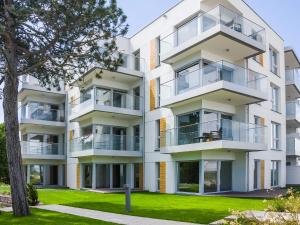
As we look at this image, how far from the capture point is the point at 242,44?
1962 cm

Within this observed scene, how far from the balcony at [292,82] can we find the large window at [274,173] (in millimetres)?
6483

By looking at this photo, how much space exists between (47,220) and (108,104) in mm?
14336

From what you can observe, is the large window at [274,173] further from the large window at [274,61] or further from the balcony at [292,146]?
the large window at [274,61]

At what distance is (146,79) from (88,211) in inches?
524

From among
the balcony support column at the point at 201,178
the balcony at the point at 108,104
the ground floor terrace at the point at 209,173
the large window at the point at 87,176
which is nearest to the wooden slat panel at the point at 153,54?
the balcony at the point at 108,104

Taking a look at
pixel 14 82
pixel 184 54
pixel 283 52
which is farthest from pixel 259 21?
pixel 14 82

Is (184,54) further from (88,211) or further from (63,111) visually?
(63,111)

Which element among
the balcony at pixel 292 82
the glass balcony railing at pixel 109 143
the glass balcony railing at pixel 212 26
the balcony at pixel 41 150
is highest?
the glass balcony railing at pixel 212 26

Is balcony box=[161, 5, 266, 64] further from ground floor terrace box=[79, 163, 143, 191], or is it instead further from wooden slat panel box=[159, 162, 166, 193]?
ground floor terrace box=[79, 163, 143, 191]

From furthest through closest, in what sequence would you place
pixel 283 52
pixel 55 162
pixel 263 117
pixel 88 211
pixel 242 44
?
pixel 55 162 < pixel 283 52 < pixel 263 117 < pixel 242 44 < pixel 88 211

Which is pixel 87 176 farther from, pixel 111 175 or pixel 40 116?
pixel 40 116

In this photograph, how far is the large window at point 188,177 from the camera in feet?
65.7

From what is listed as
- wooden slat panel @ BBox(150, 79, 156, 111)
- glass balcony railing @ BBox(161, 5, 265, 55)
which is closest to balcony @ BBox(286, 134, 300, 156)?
glass balcony railing @ BBox(161, 5, 265, 55)

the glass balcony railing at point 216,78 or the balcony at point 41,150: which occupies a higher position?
the glass balcony railing at point 216,78
